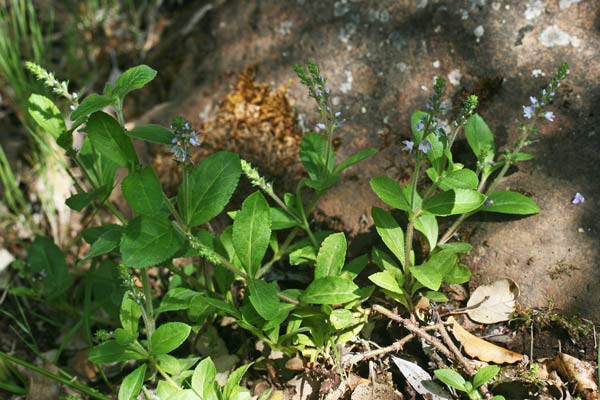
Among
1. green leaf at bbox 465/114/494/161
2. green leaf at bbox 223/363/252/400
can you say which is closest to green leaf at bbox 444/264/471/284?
green leaf at bbox 465/114/494/161

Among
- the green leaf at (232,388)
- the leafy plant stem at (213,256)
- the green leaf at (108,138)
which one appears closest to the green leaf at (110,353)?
the green leaf at (232,388)

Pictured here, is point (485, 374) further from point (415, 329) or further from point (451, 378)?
point (415, 329)

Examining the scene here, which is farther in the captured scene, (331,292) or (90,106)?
(331,292)

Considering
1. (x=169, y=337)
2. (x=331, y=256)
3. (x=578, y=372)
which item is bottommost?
(x=578, y=372)

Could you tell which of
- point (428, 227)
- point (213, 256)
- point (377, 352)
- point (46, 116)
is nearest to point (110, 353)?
point (213, 256)

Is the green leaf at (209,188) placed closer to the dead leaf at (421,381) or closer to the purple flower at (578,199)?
the dead leaf at (421,381)
